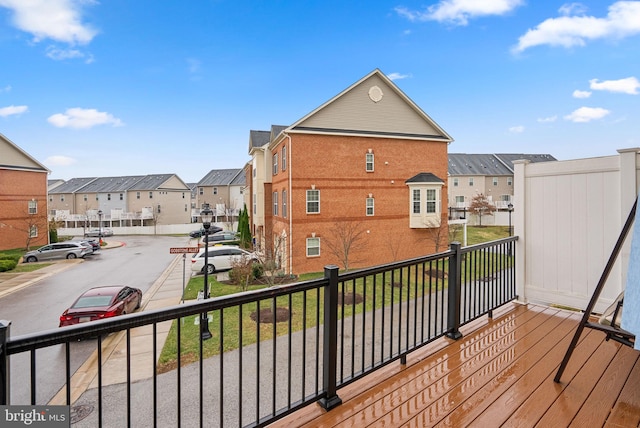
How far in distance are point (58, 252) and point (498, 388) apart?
83.2 feet

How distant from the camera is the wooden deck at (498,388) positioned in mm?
1981

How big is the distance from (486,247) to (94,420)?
587cm

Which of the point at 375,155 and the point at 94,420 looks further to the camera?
the point at 375,155

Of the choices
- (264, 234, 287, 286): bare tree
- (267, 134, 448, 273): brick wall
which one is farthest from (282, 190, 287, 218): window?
(264, 234, 287, 286): bare tree

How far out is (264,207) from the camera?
18797mm

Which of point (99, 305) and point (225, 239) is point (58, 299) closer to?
point (99, 305)

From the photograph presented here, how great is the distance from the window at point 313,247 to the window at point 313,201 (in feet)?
4.44

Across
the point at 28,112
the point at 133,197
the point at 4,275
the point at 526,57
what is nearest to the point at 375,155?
the point at 526,57

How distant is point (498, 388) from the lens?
231 centimetres

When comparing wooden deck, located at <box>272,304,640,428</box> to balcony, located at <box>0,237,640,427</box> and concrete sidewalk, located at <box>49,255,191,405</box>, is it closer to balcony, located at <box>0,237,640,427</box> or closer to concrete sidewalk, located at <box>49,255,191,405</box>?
balcony, located at <box>0,237,640,427</box>

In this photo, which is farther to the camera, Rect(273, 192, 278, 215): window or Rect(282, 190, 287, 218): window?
Rect(273, 192, 278, 215): window

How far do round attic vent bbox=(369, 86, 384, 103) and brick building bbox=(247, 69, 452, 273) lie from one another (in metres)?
0.05

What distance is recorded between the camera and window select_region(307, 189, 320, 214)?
1467 cm

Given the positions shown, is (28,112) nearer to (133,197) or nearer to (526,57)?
(133,197)
